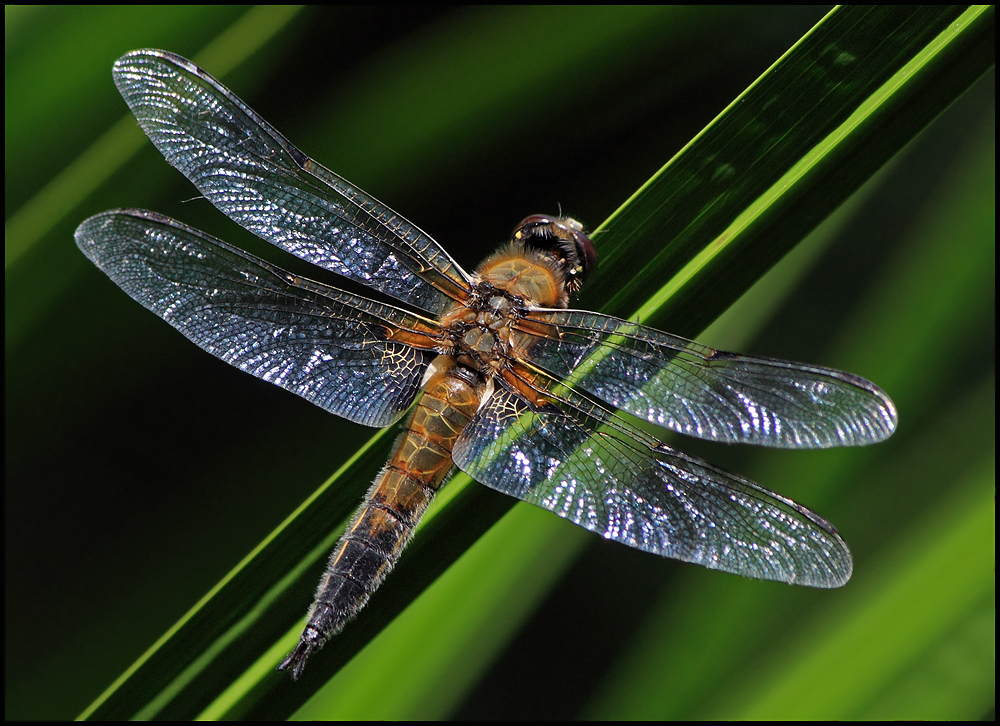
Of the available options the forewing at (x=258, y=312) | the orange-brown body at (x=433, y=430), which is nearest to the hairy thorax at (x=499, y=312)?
the orange-brown body at (x=433, y=430)

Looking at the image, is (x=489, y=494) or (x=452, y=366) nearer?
(x=489, y=494)

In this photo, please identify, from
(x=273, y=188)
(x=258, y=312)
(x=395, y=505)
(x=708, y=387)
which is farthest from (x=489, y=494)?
(x=273, y=188)

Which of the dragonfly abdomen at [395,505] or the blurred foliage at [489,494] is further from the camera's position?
the blurred foliage at [489,494]

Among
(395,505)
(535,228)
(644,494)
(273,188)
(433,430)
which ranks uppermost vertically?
(535,228)

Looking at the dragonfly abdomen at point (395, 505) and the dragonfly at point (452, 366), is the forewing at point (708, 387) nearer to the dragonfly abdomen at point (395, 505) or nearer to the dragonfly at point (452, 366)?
the dragonfly at point (452, 366)

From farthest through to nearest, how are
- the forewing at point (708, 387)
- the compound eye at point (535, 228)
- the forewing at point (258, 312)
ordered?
the compound eye at point (535, 228) < the forewing at point (258, 312) < the forewing at point (708, 387)

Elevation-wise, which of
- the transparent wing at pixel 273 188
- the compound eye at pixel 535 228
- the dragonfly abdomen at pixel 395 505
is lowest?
the dragonfly abdomen at pixel 395 505

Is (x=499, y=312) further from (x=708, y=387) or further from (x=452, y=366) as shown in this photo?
(x=708, y=387)
